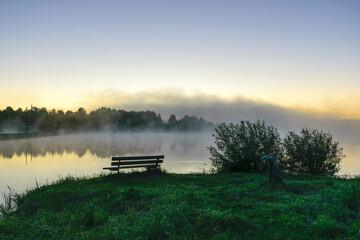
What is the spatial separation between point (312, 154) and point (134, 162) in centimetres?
1569

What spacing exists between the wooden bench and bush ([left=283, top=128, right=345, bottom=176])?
1274 cm

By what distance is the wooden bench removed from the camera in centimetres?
1455

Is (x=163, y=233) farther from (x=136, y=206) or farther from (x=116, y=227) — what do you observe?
A: (x=136, y=206)

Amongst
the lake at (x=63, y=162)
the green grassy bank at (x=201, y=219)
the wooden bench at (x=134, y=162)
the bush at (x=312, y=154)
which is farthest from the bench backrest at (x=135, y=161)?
the bush at (x=312, y=154)

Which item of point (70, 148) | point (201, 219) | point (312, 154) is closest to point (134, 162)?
point (201, 219)

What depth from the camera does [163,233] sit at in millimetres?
5719

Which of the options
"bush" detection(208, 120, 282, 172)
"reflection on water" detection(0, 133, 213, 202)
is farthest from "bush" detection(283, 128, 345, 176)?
"reflection on water" detection(0, 133, 213, 202)

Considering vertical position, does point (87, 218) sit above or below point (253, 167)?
above

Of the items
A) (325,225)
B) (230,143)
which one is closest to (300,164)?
(230,143)

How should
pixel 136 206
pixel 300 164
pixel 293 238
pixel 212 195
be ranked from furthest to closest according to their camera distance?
pixel 300 164 → pixel 212 195 → pixel 136 206 → pixel 293 238

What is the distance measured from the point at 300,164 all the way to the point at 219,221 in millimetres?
18739

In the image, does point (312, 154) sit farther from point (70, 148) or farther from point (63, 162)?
point (70, 148)

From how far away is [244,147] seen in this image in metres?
21.2

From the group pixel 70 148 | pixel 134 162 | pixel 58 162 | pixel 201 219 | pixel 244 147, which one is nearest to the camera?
pixel 201 219
